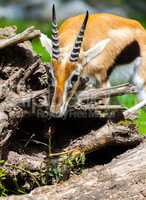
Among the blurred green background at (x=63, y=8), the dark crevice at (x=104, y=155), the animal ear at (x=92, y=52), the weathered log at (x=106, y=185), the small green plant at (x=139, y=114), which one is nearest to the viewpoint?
the weathered log at (x=106, y=185)

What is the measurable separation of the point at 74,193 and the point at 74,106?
1287mm

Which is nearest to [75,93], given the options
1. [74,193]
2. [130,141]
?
[130,141]

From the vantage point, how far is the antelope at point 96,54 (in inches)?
342

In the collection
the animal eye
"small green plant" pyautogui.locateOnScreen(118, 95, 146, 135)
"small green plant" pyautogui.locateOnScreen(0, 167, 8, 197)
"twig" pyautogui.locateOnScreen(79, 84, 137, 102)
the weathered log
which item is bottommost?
"small green plant" pyautogui.locateOnScreen(118, 95, 146, 135)

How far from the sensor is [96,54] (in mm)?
9398

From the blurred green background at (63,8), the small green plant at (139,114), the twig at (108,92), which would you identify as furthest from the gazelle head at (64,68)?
the blurred green background at (63,8)

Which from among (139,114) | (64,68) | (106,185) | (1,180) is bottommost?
(139,114)

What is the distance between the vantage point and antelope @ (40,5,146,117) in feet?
28.5

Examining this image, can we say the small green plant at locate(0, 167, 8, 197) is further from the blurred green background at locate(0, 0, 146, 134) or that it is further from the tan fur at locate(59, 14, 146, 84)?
the blurred green background at locate(0, 0, 146, 134)

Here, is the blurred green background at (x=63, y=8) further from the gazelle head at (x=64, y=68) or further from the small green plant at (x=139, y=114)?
the gazelle head at (x=64, y=68)

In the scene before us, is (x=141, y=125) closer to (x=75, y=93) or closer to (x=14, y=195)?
(x=75, y=93)

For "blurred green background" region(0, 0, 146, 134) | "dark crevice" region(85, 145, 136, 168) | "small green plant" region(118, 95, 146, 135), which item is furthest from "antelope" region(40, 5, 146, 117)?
"blurred green background" region(0, 0, 146, 134)

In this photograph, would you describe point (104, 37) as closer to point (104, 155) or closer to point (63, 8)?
point (104, 155)

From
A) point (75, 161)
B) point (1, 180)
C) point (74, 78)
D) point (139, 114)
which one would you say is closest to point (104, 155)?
point (75, 161)
